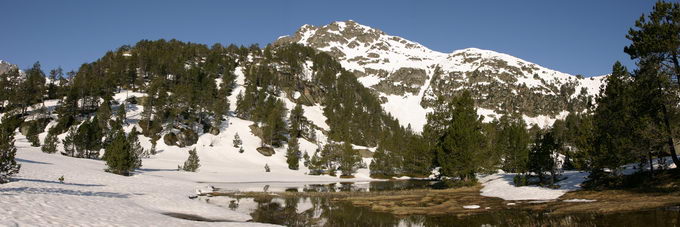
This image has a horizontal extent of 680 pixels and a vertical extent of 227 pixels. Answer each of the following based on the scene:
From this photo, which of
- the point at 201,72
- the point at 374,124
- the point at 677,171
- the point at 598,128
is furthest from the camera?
the point at 374,124

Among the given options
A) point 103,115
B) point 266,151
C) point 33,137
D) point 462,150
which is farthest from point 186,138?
point 462,150

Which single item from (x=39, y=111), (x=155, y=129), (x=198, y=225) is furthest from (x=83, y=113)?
(x=198, y=225)

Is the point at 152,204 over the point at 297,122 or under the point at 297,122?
under

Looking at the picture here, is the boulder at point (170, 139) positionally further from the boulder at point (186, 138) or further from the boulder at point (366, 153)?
the boulder at point (366, 153)

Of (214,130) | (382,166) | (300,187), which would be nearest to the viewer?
(300,187)

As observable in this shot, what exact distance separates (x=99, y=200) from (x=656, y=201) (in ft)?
116

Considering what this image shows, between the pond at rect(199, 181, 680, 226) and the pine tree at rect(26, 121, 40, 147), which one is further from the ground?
the pine tree at rect(26, 121, 40, 147)

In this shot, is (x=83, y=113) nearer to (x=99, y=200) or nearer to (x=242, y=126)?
(x=242, y=126)

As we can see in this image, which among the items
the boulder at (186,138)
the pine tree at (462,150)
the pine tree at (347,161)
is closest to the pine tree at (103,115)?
the boulder at (186,138)

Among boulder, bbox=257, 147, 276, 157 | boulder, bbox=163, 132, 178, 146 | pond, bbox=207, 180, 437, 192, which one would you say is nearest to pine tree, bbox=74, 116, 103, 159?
boulder, bbox=163, 132, 178, 146

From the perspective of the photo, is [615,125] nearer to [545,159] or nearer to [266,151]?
[545,159]

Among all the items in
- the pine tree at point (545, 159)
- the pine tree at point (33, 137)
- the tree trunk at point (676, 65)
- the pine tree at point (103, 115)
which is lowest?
Answer: the pine tree at point (545, 159)

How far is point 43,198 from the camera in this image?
1956 centimetres

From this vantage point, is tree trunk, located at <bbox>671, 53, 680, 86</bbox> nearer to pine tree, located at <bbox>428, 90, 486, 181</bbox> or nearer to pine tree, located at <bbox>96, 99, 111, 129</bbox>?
pine tree, located at <bbox>428, 90, 486, 181</bbox>
